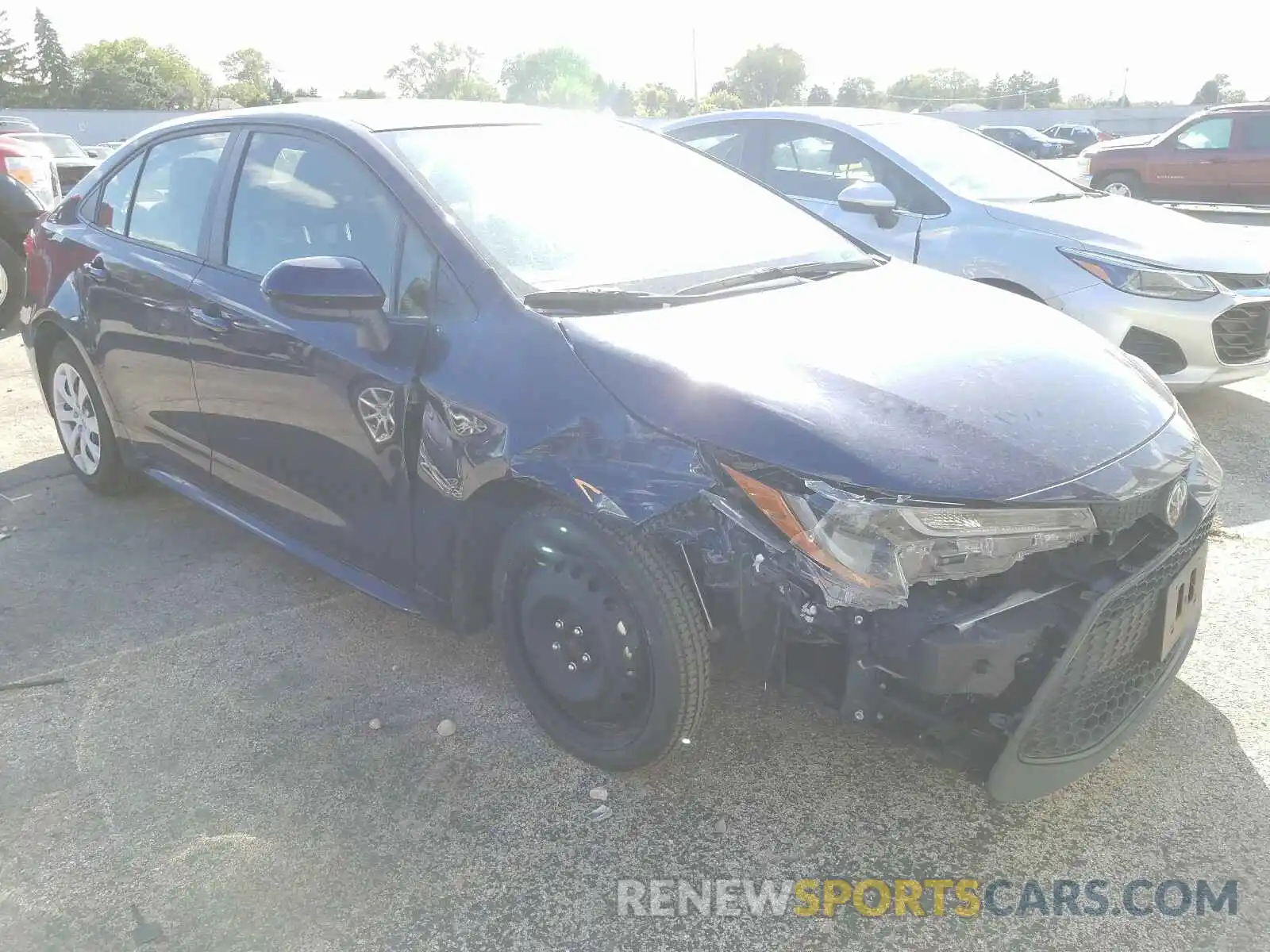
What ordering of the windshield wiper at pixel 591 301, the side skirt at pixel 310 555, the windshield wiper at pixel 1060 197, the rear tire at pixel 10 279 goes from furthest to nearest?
the rear tire at pixel 10 279, the windshield wiper at pixel 1060 197, the side skirt at pixel 310 555, the windshield wiper at pixel 591 301

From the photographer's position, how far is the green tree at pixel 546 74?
80.2 metres

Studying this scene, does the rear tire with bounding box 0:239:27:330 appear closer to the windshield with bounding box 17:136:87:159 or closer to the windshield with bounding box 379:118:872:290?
the windshield with bounding box 379:118:872:290

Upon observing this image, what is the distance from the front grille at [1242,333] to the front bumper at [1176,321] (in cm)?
2

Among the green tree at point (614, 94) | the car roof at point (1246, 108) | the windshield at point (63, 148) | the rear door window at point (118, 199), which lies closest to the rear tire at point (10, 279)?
the rear door window at point (118, 199)

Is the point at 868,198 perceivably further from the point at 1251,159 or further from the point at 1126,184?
the point at 1126,184

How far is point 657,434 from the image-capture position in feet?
7.00

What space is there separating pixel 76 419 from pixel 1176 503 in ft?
14.0

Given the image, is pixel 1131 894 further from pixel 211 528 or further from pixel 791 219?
pixel 211 528

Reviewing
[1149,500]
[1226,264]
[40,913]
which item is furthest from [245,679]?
[1226,264]

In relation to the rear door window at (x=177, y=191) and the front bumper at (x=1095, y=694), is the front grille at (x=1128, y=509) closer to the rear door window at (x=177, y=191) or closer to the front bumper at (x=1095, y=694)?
the front bumper at (x=1095, y=694)

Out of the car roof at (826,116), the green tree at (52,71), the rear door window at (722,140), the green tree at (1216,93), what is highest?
the green tree at (52,71)

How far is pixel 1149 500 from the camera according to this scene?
2154 millimetres

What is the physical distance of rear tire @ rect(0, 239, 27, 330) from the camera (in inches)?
305

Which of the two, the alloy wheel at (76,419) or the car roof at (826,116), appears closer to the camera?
the alloy wheel at (76,419)
